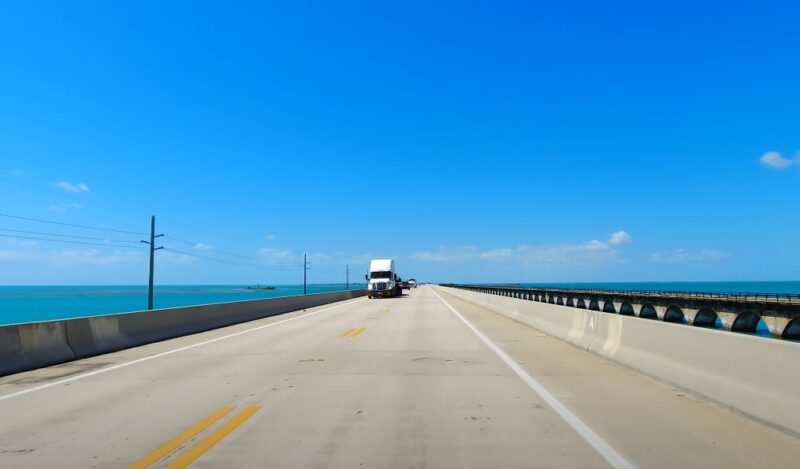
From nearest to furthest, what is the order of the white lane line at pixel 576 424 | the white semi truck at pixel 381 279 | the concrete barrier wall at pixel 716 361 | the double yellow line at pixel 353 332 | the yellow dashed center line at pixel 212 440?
1. the yellow dashed center line at pixel 212 440
2. the white lane line at pixel 576 424
3. the concrete barrier wall at pixel 716 361
4. the double yellow line at pixel 353 332
5. the white semi truck at pixel 381 279

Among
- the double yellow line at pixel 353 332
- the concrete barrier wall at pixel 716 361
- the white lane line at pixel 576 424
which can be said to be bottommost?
the white lane line at pixel 576 424

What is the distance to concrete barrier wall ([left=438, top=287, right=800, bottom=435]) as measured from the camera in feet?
20.6

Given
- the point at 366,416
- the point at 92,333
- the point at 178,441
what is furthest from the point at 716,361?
the point at 92,333

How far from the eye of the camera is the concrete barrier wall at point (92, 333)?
1129 centimetres

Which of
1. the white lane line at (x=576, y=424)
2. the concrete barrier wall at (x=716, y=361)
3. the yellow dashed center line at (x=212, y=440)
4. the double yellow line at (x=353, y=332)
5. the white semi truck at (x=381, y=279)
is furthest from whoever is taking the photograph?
the white semi truck at (x=381, y=279)

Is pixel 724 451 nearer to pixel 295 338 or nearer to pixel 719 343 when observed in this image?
pixel 719 343

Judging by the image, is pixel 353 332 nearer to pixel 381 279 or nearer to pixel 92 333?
pixel 92 333

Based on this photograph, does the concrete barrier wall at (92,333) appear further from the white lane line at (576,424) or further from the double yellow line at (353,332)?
the white lane line at (576,424)

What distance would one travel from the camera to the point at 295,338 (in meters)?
17.6

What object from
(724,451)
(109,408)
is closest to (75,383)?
(109,408)

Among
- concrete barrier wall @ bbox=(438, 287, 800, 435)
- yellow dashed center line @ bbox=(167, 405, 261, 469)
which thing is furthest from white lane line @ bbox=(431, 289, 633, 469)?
yellow dashed center line @ bbox=(167, 405, 261, 469)

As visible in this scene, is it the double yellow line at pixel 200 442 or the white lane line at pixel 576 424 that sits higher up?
the double yellow line at pixel 200 442

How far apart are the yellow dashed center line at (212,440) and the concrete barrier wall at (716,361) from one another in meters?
5.85

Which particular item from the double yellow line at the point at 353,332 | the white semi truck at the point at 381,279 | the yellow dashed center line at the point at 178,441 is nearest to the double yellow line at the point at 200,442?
the yellow dashed center line at the point at 178,441
